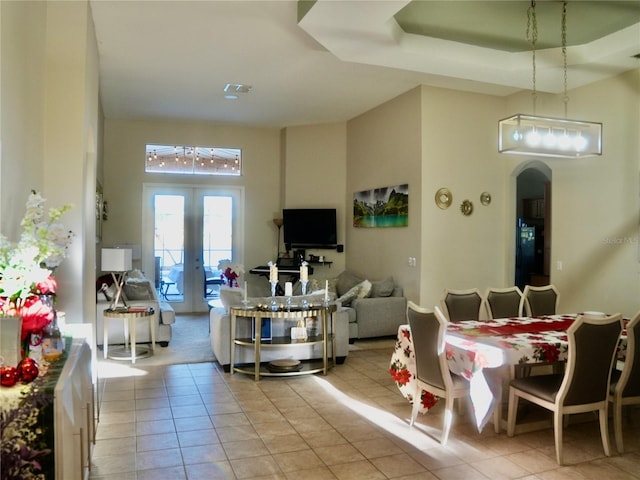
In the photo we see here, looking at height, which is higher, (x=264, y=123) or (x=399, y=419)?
(x=264, y=123)

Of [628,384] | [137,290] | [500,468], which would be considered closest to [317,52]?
[137,290]

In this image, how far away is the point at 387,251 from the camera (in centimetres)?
760

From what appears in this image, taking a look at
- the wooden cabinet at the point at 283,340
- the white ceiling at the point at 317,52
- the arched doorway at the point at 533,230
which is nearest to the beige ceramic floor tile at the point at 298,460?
the wooden cabinet at the point at 283,340

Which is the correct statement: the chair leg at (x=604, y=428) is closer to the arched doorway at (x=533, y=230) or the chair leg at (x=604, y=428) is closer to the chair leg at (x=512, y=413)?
the chair leg at (x=512, y=413)

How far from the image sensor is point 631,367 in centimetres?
334

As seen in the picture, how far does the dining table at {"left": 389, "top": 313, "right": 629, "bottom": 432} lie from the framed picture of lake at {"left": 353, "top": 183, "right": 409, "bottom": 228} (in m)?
3.08

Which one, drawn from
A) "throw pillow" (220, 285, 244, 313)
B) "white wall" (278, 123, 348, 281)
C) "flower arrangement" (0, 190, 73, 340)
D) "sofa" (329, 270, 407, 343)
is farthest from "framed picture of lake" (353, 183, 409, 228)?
"flower arrangement" (0, 190, 73, 340)

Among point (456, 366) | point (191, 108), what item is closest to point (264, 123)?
point (191, 108)

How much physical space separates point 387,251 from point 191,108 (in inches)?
148

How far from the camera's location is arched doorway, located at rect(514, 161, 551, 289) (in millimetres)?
8992

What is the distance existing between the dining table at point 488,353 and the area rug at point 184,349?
2.58 metres

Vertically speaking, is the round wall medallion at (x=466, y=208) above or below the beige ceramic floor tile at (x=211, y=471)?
above

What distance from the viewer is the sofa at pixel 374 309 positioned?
6.63m

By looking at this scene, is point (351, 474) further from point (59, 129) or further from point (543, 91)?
point (543, 91)
